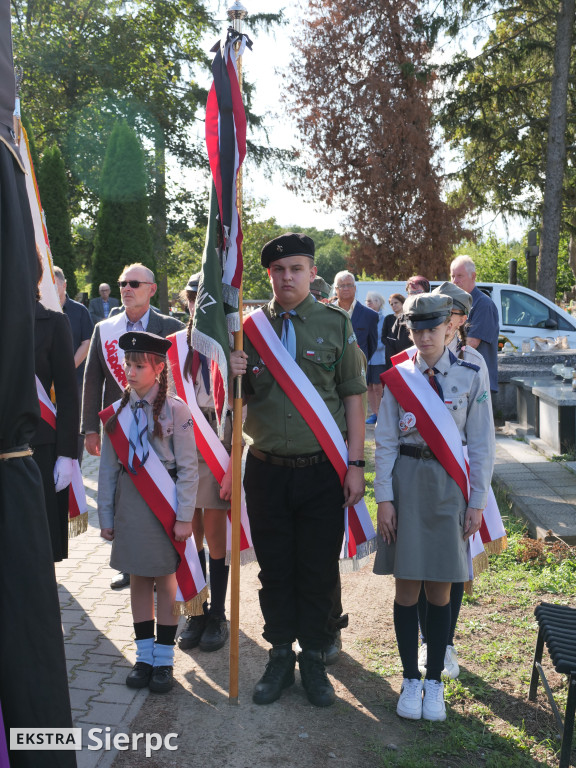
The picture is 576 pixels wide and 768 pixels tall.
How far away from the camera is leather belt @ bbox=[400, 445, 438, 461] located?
349 centimetres

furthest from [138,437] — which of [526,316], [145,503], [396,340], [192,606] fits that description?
[526,316]

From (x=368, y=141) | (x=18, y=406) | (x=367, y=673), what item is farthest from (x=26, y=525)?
(x=368, y=141)

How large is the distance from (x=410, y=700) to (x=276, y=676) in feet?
2.11

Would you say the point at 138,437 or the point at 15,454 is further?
the point at 138,437

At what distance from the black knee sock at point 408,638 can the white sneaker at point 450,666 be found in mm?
387

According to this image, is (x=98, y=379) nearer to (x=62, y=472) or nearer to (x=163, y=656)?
(x=62, y=472)

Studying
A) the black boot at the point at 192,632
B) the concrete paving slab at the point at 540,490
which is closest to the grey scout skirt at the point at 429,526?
the black boot at the point at 192,632

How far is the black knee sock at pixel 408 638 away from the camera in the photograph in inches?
139

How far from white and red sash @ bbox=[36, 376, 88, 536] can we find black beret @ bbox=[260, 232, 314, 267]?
136 centimetres

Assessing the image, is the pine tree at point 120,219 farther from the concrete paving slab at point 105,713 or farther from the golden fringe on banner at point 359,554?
the concrete paving slab at point 105,713

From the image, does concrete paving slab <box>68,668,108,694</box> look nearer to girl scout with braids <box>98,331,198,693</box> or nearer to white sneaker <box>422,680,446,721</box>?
girl scout with braids <box>98,331,198,693</box>

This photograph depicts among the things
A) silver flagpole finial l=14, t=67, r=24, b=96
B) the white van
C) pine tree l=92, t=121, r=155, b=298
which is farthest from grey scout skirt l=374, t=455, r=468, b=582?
pine tree l=92, t=121, r=155, b=298

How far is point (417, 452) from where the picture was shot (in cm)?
351

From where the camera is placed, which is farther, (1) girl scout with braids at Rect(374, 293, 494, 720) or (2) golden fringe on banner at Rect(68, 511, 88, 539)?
(2) golden fringe on banner at Rect(68, 511, 88, 539)
